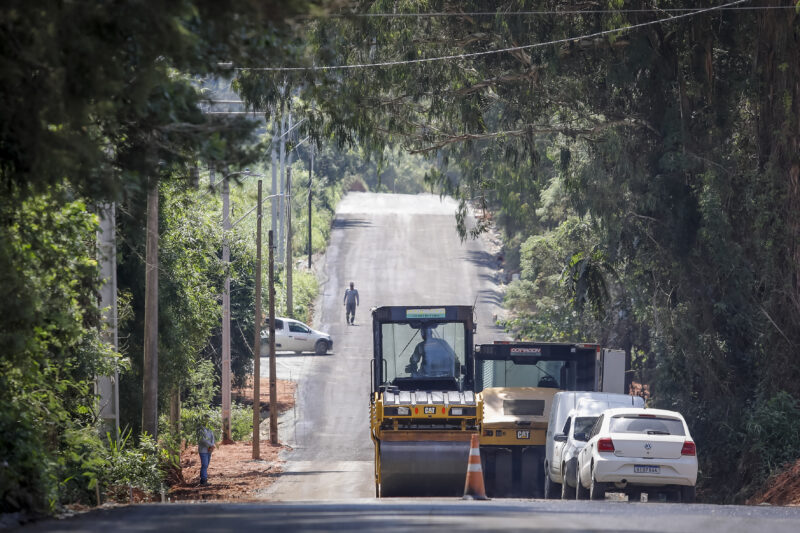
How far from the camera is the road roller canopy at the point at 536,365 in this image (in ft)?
83.4

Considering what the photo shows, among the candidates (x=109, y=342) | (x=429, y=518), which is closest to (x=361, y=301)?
(x=109, y=342)

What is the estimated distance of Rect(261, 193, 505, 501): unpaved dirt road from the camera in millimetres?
28906

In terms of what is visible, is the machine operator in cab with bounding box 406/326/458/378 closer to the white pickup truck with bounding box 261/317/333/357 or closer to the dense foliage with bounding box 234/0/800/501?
Result: the dense foliage with bounding box 234/0/800/501

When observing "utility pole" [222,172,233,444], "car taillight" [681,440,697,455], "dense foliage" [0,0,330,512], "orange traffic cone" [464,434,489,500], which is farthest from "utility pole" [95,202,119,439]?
"utility pole" [222,172,233,444]

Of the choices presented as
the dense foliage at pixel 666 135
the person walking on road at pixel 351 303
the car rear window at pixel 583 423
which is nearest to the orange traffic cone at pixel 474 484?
the car rear window at pixel 583 423

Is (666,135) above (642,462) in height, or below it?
above

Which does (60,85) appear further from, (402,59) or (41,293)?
(402,59)

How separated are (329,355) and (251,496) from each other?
22.1 meters

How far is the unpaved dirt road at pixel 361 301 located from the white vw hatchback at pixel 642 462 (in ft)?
18.2

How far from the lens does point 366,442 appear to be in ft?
107

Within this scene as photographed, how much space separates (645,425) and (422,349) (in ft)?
17.5

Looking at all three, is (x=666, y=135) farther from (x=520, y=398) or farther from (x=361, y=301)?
(x=361, y=301)

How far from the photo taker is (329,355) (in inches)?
1807

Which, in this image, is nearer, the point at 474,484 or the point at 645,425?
the point at 474,484
